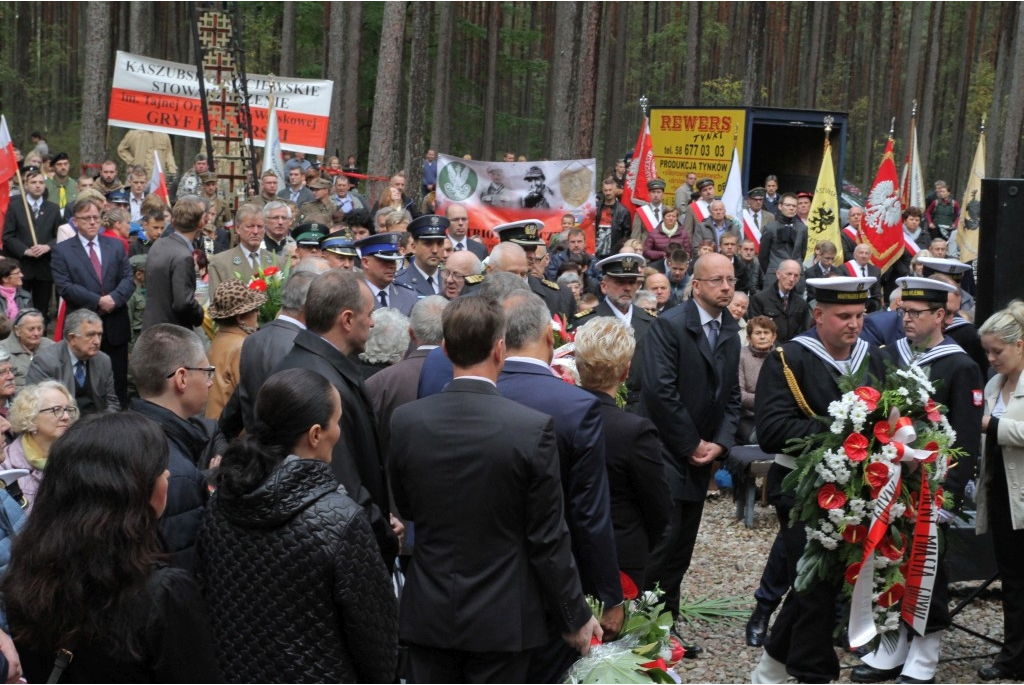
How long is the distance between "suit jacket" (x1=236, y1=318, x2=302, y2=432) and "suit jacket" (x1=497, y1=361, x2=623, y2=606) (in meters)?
1.22

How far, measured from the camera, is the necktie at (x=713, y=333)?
6.45m

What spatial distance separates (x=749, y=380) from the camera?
31.7 feet

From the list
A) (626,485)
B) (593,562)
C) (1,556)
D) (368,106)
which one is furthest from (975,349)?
(368,106)

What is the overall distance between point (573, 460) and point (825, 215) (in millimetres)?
12977

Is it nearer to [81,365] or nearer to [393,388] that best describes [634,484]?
[393,388]

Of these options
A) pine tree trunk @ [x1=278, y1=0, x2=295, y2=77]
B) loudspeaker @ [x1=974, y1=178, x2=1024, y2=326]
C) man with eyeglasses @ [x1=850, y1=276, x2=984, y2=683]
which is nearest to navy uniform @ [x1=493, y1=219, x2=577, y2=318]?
loudspeaker @ [x1=974, y1=178, x2=1024, y2=326]

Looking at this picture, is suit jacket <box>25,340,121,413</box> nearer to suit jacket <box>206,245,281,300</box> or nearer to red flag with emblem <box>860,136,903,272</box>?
suit jacket <box>206,245,281,300</box>

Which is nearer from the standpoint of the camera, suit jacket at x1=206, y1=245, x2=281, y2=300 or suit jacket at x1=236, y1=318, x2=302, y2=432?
suit jacket at x1=236, y1=318, x2=302, y2=432

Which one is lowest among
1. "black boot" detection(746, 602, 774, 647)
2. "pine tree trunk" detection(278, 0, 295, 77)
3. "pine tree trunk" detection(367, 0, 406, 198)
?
"black boot" detection(746, 602, 774, 647)

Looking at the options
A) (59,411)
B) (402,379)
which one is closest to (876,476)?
(402,379)

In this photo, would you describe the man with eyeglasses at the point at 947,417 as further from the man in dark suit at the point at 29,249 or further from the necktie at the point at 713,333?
the man in dark suit at the point at 29,249

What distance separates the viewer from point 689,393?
635 cm

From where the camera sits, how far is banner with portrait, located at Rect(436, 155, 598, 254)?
51.7 feet

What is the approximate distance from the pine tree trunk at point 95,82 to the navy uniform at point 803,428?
61.3 ft
